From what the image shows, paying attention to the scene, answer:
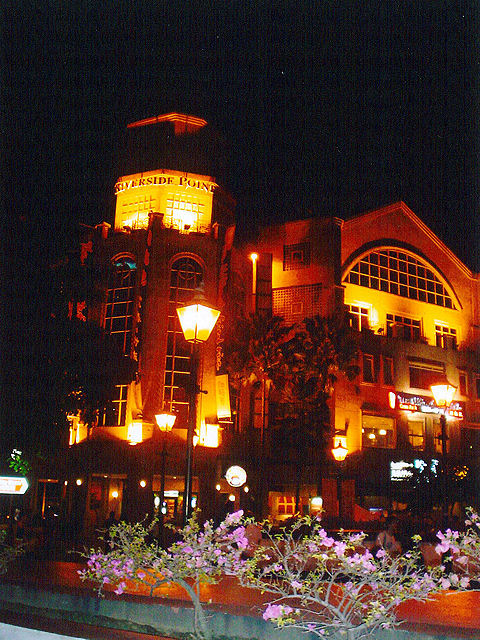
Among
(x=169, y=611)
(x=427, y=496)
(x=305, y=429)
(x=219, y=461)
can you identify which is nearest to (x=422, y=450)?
(x=305, y=429)

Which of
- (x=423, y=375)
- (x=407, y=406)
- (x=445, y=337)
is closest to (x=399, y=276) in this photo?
(x=445, y=337)

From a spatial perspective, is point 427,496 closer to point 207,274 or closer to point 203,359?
point 203,359

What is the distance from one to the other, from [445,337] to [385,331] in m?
5.18

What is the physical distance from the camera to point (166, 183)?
1642 inches

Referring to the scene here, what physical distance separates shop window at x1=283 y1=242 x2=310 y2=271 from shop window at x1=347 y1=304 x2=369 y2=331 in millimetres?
4108

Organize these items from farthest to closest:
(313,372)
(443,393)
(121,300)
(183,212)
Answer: (183,212) < (121,300) < (313,372) < (443,393)

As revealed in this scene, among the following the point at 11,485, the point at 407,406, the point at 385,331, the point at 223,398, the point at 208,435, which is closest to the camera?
the point at 11,485

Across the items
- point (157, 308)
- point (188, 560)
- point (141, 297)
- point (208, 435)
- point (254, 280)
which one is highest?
point (254, 280)

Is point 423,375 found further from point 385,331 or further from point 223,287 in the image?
point 223,287

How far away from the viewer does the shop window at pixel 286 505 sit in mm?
40594

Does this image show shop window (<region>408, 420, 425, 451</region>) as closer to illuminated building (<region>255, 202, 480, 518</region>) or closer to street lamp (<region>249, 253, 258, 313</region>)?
Answer: illuminated building (<region>255, 202, 480, 518</region>)

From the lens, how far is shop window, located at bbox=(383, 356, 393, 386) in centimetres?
4353

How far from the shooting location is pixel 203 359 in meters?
37.5

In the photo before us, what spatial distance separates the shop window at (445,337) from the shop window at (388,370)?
5.68 meters
